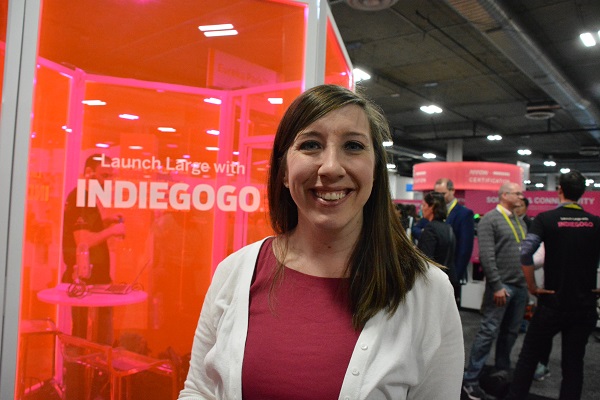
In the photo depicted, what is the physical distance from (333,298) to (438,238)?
3123 mm

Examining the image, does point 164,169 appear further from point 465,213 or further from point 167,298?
point 465,213

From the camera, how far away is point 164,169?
230 cm

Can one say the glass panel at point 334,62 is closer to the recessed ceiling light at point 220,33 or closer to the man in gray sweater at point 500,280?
the recessed ceiling light at point 220,33

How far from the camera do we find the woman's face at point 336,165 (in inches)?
41.8

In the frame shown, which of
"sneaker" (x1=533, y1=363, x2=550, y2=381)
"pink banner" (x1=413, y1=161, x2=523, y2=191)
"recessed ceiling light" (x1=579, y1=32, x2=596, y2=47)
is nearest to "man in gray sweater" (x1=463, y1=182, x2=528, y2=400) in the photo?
"sneaker" (x1=533, y1=363, x2=550, y2=381)

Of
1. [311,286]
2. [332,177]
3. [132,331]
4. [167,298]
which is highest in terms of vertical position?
[332,177]

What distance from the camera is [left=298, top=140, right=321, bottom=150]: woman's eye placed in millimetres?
1092

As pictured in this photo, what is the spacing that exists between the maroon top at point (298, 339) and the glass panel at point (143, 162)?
1333mm

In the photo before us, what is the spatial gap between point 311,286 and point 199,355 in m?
0.34

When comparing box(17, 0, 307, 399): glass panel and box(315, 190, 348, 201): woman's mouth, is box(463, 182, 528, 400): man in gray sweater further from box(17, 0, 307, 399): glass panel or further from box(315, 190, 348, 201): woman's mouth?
box(315, 190, 348, 201): woman's mouth

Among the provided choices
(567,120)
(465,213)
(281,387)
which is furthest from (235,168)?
(567,120)

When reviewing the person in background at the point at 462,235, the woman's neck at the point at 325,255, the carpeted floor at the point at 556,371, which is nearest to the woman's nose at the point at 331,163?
the woman's neck at the point at 325,255

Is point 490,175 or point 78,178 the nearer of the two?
point 78,178

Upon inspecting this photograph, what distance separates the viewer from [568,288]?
309 centimetres
